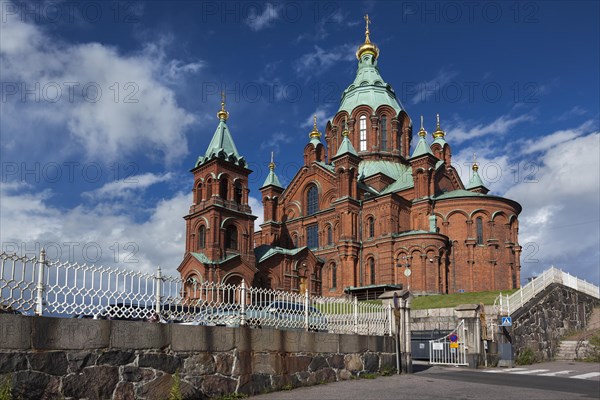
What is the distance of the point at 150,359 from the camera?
26.7 feet

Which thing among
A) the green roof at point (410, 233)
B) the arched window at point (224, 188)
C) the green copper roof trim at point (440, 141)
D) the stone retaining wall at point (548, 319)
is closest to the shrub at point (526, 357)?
the stone retaining wall at point (548, 319)

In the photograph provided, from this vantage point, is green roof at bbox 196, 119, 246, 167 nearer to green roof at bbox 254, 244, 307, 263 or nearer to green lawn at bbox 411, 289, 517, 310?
green roof at bbox 254, 244, 307, 263

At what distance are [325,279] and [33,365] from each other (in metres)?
39.1

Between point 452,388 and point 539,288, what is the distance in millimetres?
14429

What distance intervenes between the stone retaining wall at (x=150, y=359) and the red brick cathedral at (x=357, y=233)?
26.5 meters

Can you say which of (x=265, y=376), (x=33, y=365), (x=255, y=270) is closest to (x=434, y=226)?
(x=255, y=270)

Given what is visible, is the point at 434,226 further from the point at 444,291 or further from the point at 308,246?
the point at 308,246

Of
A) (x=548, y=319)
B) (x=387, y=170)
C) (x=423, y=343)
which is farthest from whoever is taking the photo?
(x=387, y=170)

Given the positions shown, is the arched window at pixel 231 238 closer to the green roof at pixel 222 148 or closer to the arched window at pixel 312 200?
the green roof at pixel 222 148

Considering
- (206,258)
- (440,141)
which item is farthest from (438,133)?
(206,258)

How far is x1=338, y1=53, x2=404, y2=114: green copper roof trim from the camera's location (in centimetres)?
5419

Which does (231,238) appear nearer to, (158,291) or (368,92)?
(368,92)

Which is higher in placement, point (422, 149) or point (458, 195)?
point (422, 149)

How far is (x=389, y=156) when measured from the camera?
52.3 m
